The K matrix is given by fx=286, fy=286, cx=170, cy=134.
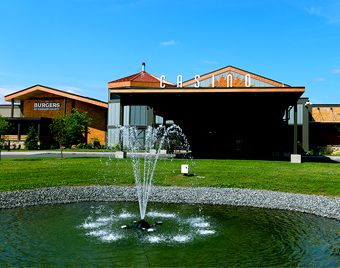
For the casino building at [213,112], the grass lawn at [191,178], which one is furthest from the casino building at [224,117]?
the grass lawn at [191,178]

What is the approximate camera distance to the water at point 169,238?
6043 mm

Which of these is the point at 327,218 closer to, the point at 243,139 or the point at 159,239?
the point at 159,239

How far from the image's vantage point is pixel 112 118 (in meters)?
42.3

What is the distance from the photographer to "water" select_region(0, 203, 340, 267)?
6.04m

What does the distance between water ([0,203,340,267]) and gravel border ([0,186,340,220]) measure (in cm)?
73

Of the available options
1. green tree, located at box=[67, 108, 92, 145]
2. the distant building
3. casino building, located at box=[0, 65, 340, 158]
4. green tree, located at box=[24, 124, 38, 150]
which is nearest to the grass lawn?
casino building, located at box=[0, 65, 340, 158]

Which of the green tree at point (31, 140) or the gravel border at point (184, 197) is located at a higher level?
the green tree at point (31, 140)

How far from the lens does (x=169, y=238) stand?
734 centimetres

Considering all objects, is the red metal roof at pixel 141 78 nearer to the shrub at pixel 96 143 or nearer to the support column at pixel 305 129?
the shrub at pixel 96 143

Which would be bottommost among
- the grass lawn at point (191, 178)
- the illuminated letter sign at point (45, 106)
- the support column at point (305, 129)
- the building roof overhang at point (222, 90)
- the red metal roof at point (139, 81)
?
the grass lawn at point (191, 178)

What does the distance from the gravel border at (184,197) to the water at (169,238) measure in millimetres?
727

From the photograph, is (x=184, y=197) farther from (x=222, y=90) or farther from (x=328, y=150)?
(x=328, y=150)

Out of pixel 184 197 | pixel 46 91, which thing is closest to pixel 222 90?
pixel 184 197

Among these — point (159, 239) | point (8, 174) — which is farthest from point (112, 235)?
point (8, 174)
